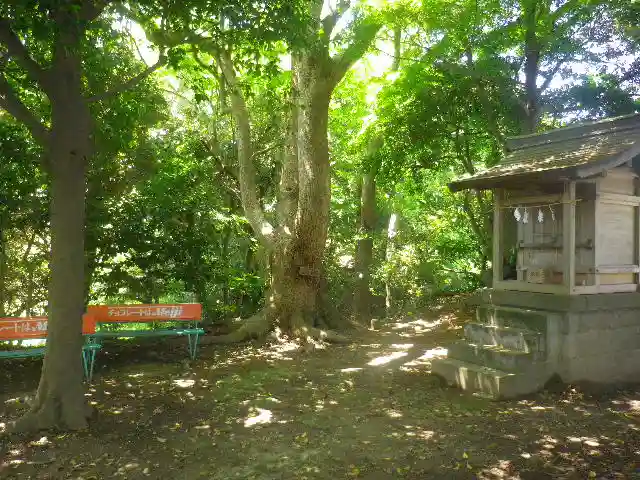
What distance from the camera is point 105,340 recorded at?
10883 millimetres

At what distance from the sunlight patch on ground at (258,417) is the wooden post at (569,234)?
15.6 ft

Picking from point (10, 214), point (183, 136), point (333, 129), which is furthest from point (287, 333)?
point (333, 129)

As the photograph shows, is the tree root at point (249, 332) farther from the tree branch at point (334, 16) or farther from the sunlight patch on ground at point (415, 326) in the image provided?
the tree branch at point (334, 16)

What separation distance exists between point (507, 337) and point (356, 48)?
6623 millimetres

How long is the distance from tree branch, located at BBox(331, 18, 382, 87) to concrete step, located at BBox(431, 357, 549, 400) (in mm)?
6693

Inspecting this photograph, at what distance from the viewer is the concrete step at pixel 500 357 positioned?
7.59m

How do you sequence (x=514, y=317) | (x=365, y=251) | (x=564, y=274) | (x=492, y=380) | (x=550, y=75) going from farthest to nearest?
(x=365, y=251)
(x=550, y=75)
(x=514, y=317)
(x=564, y=274)
(x=492, y=380)

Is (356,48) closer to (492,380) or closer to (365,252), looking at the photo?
(492,380)

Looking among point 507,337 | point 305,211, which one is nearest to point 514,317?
point 507,337

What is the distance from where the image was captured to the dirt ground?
5.16 meters

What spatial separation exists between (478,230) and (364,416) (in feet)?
33.3

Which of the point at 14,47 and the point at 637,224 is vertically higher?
the point at 14,47

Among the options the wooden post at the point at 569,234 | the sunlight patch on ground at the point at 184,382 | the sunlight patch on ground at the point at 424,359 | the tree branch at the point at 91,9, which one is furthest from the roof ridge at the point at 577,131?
the tree branch at the point at 91,9

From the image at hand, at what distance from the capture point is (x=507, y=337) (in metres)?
8.05
